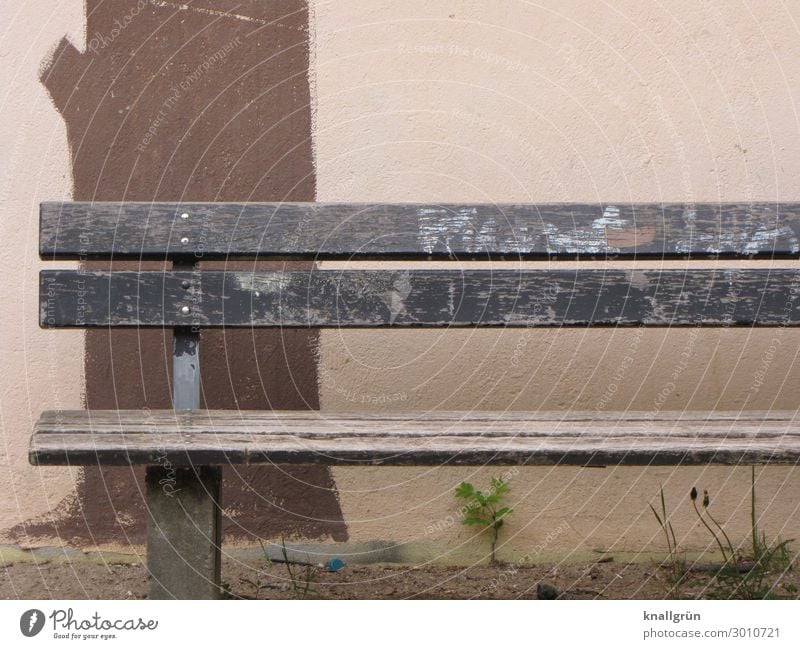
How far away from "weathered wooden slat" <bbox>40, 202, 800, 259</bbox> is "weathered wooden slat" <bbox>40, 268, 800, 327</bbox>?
2.2 inches

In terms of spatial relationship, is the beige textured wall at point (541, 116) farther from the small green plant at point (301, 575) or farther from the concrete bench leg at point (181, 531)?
the concrete bench leg at point (181, 531)

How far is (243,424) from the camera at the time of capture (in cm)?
198

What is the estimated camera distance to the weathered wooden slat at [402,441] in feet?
5.83

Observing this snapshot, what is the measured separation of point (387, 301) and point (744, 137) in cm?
115

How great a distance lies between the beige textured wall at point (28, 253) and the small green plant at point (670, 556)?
1.60 meters

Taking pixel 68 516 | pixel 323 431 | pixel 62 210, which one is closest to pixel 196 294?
pixel 62 210

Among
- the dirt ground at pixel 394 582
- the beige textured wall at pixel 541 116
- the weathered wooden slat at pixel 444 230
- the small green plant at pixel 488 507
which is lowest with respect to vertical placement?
the dirt ground at pixel 394 582

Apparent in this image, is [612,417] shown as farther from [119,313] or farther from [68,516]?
[68,516]

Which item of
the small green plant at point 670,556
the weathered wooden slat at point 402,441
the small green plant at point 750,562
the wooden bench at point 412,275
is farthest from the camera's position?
the small green plant at point 670,556

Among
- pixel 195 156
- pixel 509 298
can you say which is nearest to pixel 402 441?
pixel 509 298

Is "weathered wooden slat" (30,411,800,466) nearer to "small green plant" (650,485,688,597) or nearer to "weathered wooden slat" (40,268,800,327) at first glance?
"weathered wooden slat" (40,268,800,327)

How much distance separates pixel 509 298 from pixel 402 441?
556 mm

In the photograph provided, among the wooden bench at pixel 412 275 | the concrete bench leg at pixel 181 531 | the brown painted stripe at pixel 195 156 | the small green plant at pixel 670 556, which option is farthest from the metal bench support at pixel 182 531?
the small green plant at pixel 670 556

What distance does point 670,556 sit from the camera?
2.74m
